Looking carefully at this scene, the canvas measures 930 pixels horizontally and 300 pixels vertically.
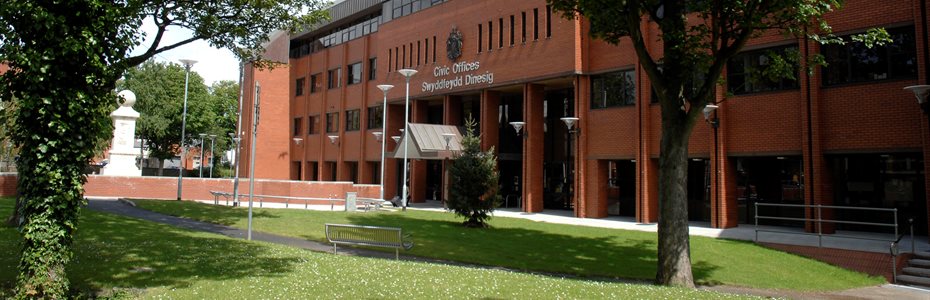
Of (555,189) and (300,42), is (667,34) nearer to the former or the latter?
(555,189)

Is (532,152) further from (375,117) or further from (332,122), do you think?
(332,122)

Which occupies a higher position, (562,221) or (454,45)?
(454,45)

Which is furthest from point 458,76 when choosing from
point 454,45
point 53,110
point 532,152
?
point 53,110

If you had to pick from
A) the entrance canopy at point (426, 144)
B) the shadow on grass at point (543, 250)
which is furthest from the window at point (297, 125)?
the shadow on grass at point (543, 250)

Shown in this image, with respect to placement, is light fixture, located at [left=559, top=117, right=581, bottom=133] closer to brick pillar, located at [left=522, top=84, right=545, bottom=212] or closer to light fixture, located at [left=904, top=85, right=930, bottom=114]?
brick pillar, located at [left=522, top=84, right=545, bottom=212]

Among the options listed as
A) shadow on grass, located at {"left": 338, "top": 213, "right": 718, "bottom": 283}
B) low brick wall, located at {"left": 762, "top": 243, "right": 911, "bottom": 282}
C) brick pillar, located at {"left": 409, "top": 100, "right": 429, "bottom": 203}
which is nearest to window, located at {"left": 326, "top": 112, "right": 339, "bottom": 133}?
brick pillar, located at {"left": 409, "top": 100, "right": 429, "bottom": 203}

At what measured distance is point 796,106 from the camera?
19406 millimetres

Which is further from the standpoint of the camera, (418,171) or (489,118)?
(418,171)

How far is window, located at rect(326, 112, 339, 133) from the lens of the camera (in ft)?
144

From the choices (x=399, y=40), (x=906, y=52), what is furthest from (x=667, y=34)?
(x=399, y=40)

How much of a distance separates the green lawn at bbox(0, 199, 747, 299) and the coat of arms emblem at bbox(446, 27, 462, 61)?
20.8m

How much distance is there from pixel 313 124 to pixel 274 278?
39.3m

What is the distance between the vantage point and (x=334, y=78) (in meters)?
44.5

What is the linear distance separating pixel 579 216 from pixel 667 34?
14.9m
